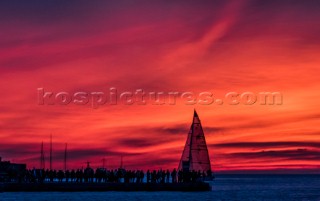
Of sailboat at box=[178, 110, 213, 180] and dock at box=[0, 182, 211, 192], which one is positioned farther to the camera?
sailboat at box=[178, 110, 213, 180]

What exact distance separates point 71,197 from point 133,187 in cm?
1446

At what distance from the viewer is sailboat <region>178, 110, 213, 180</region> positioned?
123000mm

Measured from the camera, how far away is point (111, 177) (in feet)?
364

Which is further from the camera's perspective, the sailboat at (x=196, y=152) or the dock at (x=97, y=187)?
the sailboat at (x=196, y=152)

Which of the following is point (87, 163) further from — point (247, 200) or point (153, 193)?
point (247, 200)

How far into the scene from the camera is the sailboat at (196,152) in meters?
123

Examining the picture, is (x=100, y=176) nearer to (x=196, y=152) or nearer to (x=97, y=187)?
(x=97, y=187)

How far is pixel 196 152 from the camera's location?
4872 inches

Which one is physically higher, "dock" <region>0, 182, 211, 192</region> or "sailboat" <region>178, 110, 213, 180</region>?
"sailboat" <region>178, 110, 213, 180</region>

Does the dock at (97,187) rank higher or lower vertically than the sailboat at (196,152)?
lower

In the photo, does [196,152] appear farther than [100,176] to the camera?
Yes

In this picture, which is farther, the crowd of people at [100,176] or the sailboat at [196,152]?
the sailboat at [196,152]

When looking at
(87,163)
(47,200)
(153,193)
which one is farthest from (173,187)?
(87,163)

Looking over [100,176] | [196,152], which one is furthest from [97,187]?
[196,152]
